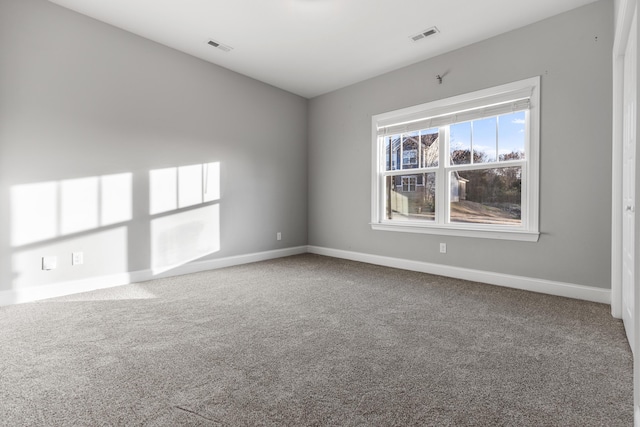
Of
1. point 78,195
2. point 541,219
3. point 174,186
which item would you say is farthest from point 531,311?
point 78,195

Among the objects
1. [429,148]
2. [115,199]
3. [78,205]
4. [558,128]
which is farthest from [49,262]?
[558,128]

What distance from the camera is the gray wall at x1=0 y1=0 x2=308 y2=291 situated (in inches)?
111

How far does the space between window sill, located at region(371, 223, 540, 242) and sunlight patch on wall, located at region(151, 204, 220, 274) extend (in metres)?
2.26

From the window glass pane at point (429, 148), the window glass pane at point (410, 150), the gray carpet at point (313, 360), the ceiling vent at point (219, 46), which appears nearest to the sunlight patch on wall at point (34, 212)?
the gray carpet at point (313, 360)

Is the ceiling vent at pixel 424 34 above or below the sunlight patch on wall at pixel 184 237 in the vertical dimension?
above

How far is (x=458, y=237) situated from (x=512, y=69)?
6.21 ft

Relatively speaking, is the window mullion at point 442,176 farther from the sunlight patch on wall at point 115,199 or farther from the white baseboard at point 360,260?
the sunlight patch on wall at point 115,199

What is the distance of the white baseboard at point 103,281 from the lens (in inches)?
111

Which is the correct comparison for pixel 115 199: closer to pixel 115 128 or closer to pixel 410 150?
pixel 115 128

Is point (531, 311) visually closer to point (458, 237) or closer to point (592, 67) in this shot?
point (458, 237)

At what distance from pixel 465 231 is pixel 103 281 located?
4.02 metres

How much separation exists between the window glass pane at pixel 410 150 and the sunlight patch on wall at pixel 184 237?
8.74 ft

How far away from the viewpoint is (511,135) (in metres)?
3.40

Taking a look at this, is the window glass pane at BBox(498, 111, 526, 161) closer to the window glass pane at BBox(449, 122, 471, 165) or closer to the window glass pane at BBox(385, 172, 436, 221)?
the window glass pane at BBox(449, 122, 471, 165)
